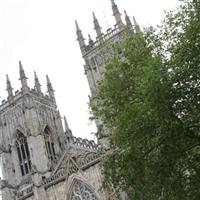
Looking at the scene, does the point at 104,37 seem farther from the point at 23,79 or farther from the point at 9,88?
the point at 9,88

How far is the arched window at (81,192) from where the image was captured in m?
33.6

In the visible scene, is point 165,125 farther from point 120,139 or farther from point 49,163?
point 49,163

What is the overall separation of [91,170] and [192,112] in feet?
64.0

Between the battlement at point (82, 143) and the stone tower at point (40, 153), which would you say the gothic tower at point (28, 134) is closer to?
the stone tower at point (40, 153)

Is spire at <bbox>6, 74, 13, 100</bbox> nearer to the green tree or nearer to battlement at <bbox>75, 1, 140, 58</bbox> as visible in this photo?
battlement at <bbox>75, 1, 140, 58</bbox>

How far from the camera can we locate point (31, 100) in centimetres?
4097

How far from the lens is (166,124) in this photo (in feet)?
49.0

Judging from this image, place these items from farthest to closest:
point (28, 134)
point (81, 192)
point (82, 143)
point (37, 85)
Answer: point (37, 85) → point (28, 134) → point (82, 143) → point (81, 192)

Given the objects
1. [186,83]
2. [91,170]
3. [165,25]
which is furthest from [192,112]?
[91,170]

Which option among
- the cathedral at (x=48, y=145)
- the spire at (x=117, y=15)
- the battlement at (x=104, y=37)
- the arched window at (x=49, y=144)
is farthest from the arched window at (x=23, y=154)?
the spire at (x=117, y=15)

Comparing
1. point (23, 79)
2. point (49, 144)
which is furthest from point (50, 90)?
point (49, 144)

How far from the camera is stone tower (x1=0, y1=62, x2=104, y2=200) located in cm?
3447

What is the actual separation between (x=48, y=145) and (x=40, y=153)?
2065mm

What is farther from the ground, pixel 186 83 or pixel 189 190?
pixel 186 83
